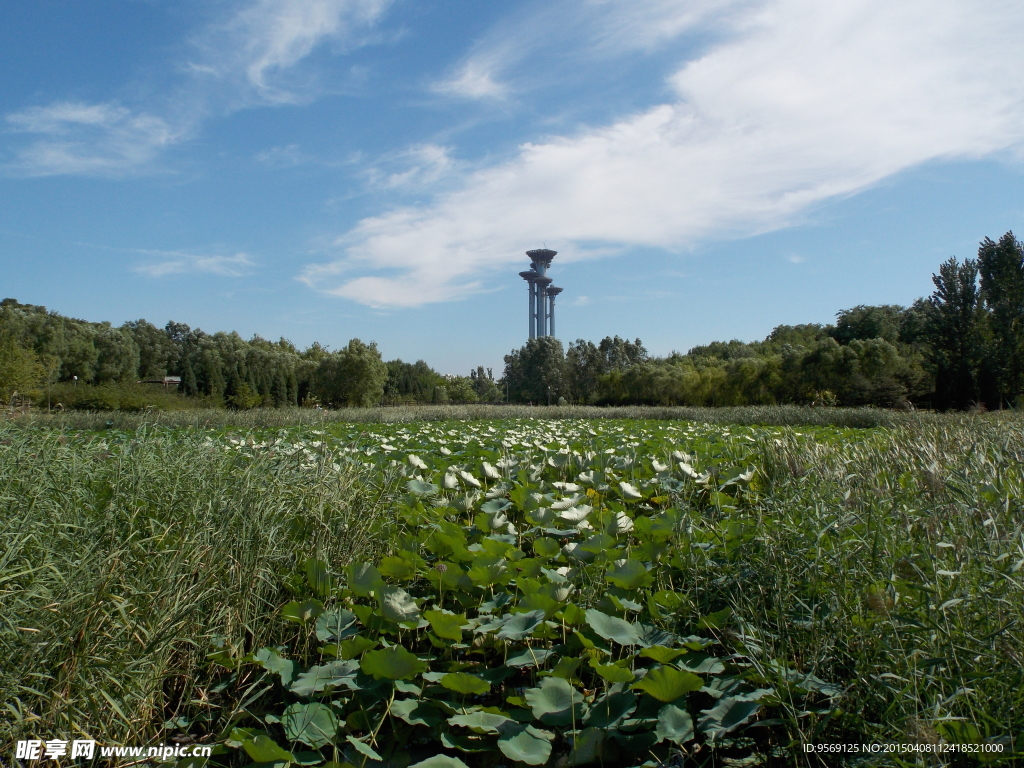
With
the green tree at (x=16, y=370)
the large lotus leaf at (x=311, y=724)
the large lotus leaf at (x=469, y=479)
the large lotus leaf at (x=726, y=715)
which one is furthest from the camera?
the green tree at (x=16, y=370)

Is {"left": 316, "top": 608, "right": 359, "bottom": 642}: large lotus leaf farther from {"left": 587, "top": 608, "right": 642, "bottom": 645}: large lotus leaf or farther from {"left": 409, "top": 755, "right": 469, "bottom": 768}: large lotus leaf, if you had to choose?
{"left": 587, "top": 608, "right": 642, "bottom": 645}: large lotus leaf

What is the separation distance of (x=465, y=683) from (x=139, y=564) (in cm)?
145

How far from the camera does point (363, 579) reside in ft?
7.56

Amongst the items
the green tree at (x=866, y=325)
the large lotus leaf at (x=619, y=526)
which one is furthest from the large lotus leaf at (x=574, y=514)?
the green tree at (x=866, y=325)

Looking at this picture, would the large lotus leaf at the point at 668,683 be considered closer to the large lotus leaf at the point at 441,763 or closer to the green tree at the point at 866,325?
the large lotus leaf at the point at 441,763

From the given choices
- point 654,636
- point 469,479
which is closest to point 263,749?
point 654,636

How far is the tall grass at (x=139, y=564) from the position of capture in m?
1.72

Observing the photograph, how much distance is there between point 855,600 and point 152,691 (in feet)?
8.43

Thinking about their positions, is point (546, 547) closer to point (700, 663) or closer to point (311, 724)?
point (700, 663)

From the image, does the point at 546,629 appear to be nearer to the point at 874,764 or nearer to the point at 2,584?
the point at 874,764

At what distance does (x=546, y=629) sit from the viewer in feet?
6.93

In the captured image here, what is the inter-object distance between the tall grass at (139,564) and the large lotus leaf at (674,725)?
1581 mm

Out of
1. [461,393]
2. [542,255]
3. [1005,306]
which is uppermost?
[542,255]

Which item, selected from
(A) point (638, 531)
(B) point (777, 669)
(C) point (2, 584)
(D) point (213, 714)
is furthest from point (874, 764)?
(C) point (2, 584)
